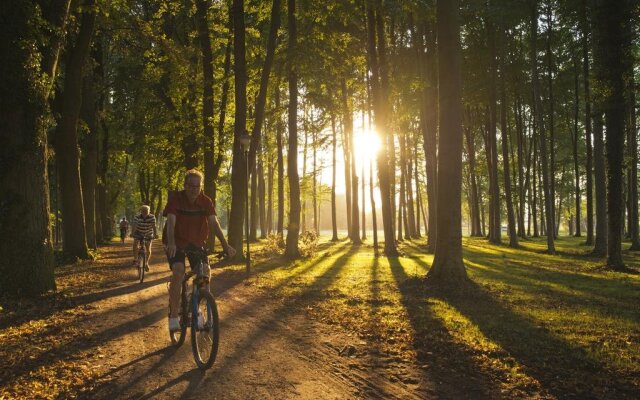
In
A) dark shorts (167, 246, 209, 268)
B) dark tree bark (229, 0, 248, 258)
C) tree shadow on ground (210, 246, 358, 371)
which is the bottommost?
tree shadow on ground (210, 246, 358, 371)

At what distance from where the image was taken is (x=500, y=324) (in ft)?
24.6

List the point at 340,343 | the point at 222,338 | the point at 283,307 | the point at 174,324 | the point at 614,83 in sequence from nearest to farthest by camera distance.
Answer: the point at 174,324
the point at 340,343
the point at 222,338
the point at 283,307
the point at 614,83

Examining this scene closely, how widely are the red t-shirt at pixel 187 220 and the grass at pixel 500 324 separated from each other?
9.35ft

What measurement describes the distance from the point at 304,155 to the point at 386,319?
3207 cm

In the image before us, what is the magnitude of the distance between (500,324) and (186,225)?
522 centimetres

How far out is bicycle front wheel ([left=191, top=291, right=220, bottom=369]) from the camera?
208 inches

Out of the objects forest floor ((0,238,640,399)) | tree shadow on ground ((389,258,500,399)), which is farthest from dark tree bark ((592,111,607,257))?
tree shadow on ground ((389,258,500,399))

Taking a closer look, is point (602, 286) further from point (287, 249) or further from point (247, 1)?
point (247, 1)

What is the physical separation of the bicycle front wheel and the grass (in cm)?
231

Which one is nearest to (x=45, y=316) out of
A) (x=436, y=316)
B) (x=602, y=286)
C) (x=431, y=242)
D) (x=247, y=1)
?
(x=436, y=316)

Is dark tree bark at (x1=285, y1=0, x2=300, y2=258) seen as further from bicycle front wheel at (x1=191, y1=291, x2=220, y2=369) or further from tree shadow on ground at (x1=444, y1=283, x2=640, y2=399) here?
bicycle front wheel at (x1=191, y1=291, x2=220, y2=369)

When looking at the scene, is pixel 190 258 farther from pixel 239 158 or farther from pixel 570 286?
pixel 239 158

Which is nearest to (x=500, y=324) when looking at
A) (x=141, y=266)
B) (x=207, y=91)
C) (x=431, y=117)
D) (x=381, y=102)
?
(x=141, y=266)

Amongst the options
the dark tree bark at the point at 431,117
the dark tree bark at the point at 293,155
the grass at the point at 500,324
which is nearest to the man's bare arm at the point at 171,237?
the grass at the point at 500,324
